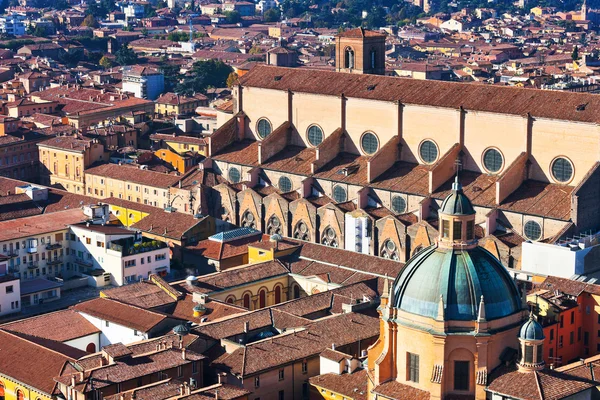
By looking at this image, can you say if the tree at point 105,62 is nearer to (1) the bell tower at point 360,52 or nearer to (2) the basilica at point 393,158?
(1) the bell tower at point 360,52

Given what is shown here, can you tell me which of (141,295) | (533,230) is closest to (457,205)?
(141,295)

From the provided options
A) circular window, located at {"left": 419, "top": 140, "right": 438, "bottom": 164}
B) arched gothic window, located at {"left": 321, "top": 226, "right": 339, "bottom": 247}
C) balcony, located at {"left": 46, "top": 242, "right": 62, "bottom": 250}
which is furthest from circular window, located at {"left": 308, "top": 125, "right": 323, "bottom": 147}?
balcony, located at {"left": 46, "top": 242, "right": 62, "bottom": 250}

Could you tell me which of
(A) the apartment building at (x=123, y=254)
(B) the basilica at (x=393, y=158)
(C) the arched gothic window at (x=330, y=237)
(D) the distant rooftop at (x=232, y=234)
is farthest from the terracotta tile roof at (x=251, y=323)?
(C) the arched gothic window at (x=330, y=237)

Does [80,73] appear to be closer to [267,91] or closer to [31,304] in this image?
[267,91]

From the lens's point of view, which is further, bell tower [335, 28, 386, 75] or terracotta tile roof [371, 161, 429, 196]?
bell tower [335, 28, 386, 75]

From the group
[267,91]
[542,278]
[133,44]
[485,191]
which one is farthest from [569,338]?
[133,44]

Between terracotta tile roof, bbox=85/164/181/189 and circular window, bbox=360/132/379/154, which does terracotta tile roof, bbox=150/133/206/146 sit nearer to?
terracotta tile roof, bbox=85/164/181/189
